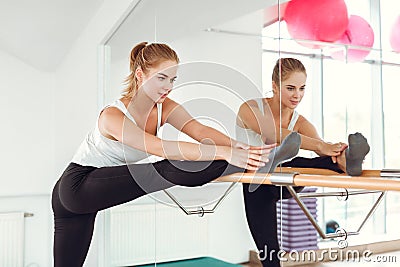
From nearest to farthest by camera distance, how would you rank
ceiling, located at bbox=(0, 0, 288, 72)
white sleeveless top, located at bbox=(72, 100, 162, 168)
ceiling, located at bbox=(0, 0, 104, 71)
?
ceiling, located at bbox=(0, 0, 288, 72) → white sleeveless top, located at bbox=(72, 100, 162, 168) → ceiling, located at bbox=(0, 0, 104, 71)

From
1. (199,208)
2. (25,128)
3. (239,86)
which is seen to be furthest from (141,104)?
(25,128)

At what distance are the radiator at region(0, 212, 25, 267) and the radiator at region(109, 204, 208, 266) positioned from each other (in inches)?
35.0

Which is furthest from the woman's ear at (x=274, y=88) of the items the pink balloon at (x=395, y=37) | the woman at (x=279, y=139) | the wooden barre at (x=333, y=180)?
the pink balloon at (x=395, y=37)

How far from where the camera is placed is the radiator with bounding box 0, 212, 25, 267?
11.8 ft

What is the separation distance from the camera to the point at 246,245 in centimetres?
182

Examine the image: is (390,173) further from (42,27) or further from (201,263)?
(42,27)

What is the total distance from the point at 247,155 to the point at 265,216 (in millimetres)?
195

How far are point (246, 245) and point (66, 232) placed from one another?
4.03ft

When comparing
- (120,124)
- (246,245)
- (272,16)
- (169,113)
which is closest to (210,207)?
(246,245)

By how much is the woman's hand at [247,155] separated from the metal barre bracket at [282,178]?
58 millimetres

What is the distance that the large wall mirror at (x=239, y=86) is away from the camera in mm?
1244

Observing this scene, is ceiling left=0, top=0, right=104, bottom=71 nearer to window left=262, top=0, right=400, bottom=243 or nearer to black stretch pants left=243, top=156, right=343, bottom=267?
black stretch pants left=243, top=156, right=343, bottom=267

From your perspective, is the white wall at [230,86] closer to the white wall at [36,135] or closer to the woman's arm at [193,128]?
the woman's arm at [193,128]

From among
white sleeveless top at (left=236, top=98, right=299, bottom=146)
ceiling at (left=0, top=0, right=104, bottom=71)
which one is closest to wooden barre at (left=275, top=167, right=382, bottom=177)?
white sleeveless top at (left=236, top=98, right=299, bottom=146)
